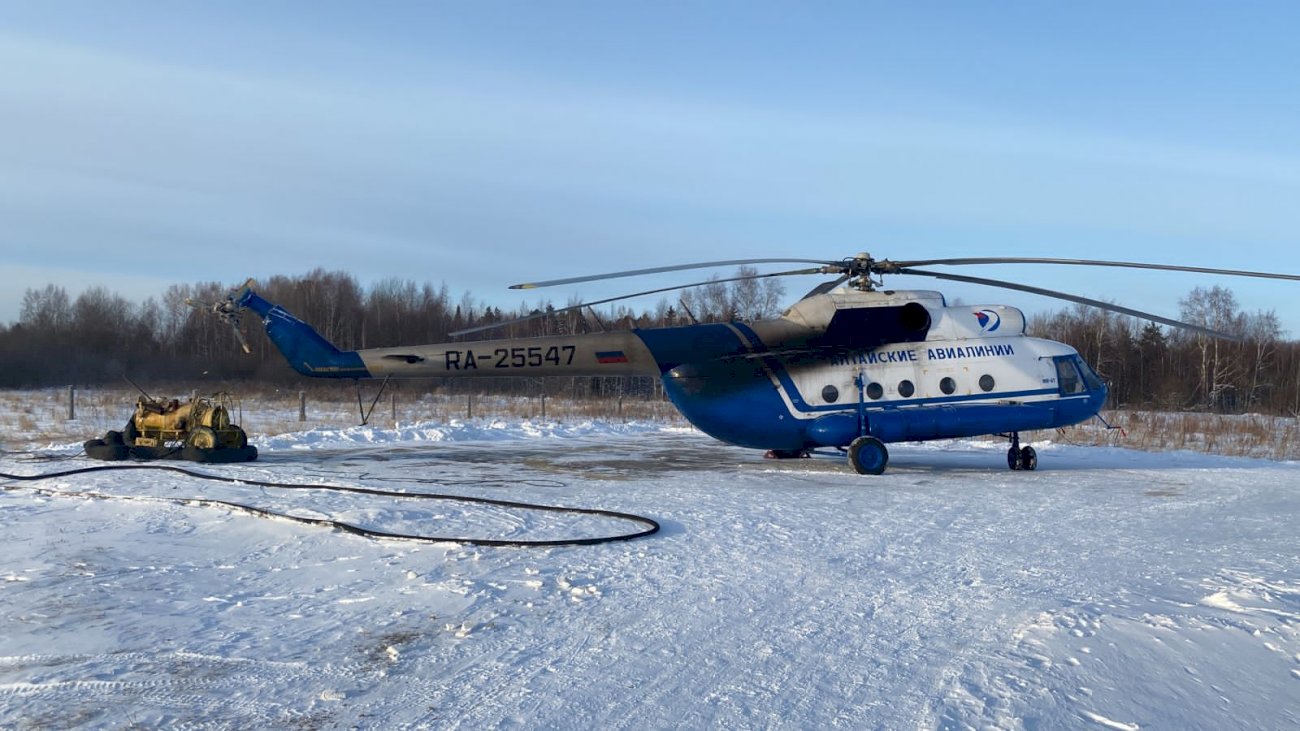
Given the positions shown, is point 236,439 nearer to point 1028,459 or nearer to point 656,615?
point 656,615

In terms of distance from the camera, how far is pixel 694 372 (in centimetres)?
1425

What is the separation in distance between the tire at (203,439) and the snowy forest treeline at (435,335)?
79.1 feet

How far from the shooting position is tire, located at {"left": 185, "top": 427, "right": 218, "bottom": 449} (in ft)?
44.0

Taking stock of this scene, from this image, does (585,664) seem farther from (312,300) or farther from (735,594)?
(312,300)

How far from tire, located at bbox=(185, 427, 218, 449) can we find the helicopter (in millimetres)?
1682

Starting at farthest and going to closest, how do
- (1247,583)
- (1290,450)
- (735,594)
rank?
(1290,450), (1247,583), (735,594)

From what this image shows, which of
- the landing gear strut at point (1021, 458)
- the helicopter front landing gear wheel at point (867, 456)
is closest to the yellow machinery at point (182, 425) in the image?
the helicopter front landing gear wheel at point (867, 456)

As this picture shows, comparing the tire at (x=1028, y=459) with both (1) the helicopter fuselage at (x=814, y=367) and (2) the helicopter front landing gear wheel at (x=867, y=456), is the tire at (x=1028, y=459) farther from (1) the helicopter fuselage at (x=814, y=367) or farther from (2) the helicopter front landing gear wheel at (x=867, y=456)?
(2) the helicopter front landing gear wheel at (x=867, y=456)

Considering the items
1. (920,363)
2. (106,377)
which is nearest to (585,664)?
(920,363)

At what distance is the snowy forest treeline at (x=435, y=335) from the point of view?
3844cm

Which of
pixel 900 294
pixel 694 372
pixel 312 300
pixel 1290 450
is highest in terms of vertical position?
pixel 312 300

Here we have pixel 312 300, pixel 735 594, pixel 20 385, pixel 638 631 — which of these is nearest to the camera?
pixel 638 631

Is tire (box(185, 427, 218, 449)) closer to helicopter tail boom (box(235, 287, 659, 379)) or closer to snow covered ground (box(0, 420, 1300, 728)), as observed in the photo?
helicopter tail boom (box(235, 287, 659, 379))

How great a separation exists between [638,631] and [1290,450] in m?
22.7
